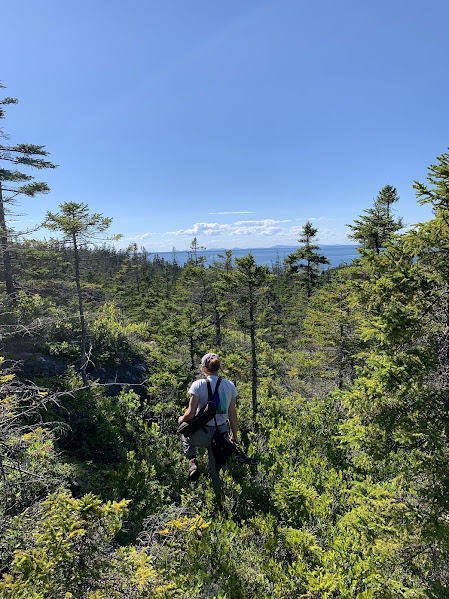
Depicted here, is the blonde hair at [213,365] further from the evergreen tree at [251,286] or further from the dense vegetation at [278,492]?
the evergreen tree at [251,286]

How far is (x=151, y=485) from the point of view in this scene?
666 centimetres

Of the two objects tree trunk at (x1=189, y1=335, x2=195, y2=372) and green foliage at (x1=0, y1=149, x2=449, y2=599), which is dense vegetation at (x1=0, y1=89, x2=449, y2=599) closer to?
green foliage at (x1=0, y1=149, x2=449, y2=599)

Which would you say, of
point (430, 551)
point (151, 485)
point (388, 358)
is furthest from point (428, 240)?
point (151, 485)

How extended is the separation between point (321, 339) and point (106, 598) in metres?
12.8

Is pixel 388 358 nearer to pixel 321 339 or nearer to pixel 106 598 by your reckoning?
pixel 106 598

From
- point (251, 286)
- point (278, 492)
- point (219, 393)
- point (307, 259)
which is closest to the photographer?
point (219, 393)

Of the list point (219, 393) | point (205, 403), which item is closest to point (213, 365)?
point (219, 393)

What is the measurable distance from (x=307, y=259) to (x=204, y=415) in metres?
25.1

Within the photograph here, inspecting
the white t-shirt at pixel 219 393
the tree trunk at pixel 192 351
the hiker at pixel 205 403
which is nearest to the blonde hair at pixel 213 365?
the hiker at pixel 205 403

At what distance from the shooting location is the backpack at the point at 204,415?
430 cm

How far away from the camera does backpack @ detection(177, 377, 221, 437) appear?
14.1 ft

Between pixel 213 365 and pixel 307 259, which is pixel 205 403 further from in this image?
pixel 307 259

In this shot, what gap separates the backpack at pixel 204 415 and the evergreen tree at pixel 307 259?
24.5 metres

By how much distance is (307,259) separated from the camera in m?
27.4
